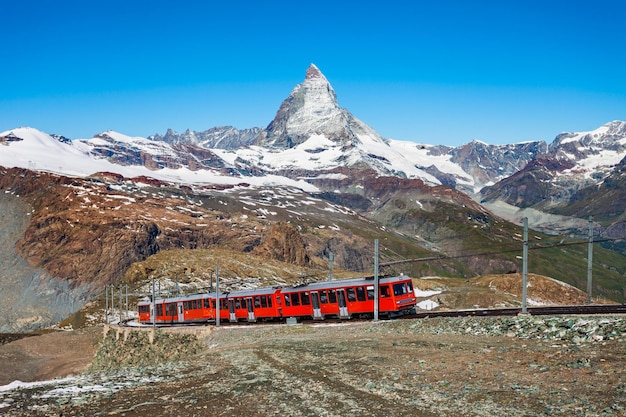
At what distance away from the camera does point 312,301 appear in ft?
197

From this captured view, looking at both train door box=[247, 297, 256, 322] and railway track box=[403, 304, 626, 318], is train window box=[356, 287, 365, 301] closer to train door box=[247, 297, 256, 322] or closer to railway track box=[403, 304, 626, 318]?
railway track box=[403, 304, 626, 318]

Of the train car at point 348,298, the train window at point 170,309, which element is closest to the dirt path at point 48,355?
the train window at point 170,309

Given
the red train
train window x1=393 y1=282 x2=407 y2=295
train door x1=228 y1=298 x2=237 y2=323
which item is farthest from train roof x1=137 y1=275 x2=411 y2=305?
train door x1=228 y1=298 x2=237 y2=323

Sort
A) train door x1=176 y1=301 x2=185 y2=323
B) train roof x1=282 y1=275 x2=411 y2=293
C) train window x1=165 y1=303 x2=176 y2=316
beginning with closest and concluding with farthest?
train roof x1=282 y1=275 x2=411 y2=293 < train door x1=176 y1=301 x2=185 y2=323 < train window x1=165 y1=303 x2=176 y2=316

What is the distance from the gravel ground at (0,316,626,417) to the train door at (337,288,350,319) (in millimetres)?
22819

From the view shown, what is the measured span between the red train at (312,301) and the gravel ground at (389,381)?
20347 mm

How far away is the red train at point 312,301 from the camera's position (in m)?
54.7

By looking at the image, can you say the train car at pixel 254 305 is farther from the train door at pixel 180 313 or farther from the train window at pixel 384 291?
the train window at pixel 384 291

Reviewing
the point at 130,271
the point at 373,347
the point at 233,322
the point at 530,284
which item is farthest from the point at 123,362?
the point at 530,284

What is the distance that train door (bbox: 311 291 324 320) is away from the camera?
5947 centimetres

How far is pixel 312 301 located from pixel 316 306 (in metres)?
0.76

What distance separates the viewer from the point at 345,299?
57312 mm

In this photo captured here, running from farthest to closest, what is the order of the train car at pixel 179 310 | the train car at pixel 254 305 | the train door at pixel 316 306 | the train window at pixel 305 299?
the train car at pixel 179 310 → the train car at pixel 254 305 → the train window at pixel 305 299 → the train door at pixel 316 306

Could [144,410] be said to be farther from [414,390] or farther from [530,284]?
[530,284]
